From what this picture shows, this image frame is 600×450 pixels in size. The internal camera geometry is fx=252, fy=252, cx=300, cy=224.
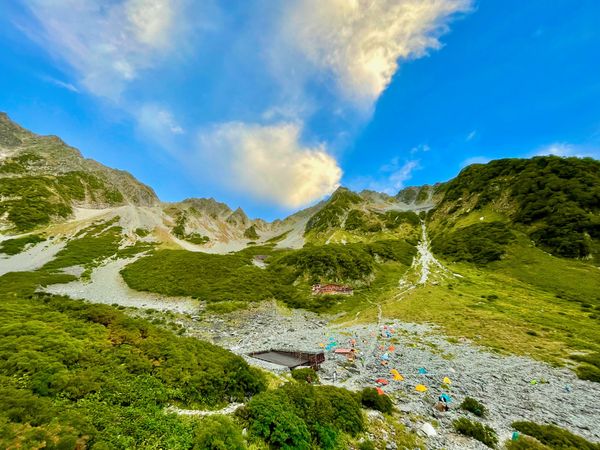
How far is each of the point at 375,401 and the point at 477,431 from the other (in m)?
6.36

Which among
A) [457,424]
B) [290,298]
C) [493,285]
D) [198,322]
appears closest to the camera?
[457,424]

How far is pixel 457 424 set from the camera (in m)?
17.0

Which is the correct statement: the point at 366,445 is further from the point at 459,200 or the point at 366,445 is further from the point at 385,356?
the point at 459,200

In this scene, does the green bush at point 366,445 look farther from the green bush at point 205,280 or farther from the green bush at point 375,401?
the green bush at point 205,280

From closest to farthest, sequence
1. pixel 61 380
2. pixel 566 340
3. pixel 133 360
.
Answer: pixel 61 380
pixel 133 360
pixel 566 340

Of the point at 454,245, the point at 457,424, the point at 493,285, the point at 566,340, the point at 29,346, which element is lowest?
the point at 457,424

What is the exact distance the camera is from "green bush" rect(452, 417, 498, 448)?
52.0ft

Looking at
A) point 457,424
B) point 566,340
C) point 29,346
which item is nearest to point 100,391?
point 29,346

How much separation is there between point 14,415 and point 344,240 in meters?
138

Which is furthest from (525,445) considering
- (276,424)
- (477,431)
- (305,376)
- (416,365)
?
(276,424)

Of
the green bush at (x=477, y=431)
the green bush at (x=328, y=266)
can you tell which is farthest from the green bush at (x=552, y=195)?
the green bush at (x=477, y=431)

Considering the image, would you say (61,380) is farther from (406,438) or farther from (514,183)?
(514,183)

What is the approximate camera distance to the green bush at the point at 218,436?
31.4 ft

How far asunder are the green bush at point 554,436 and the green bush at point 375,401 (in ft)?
29.3
